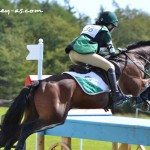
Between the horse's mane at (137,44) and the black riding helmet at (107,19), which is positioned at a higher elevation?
the black riding helmet at (107,19)

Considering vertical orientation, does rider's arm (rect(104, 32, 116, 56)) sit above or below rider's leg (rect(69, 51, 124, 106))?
above

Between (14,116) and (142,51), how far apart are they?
6.44 ft

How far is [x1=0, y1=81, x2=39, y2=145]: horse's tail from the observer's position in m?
5.68

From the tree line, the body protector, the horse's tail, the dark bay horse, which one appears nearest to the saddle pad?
the dark bay horse

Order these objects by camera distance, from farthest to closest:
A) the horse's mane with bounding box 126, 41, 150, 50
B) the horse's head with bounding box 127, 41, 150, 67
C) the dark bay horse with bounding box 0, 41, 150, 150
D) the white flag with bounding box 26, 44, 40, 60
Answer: the white flag with bounding box 26, 44, 40, 60
the horse's mane with bounding box 126, 41, 150, 50
the horse's head with bounding box 127, 41, 150, 67
the dark bay horse with bounding box 0, 41, 150, 150

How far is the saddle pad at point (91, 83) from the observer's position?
575 cm

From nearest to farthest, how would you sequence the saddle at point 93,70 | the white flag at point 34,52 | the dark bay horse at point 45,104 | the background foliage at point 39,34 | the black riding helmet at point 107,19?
the dark bay horse at point 45,104
the saddle at point 93,70
the black riding helmet at point 107,19
the white flag at point 34,52
the background foliage at point 39,34

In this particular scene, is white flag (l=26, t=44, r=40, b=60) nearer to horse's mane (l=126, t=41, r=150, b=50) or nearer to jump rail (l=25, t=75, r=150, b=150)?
jump rail (l=25, t=75, r=150, b=150)

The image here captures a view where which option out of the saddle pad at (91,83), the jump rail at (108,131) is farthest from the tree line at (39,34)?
the saddle pad at (91,83)

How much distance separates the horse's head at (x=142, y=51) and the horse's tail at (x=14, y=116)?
64.7 inches

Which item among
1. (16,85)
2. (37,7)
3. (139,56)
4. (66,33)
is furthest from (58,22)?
(139,56)

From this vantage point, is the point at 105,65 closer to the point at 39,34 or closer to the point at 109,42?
the point at 109,42

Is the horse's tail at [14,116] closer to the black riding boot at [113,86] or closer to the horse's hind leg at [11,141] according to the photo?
the horse's hind leg at [11,141]

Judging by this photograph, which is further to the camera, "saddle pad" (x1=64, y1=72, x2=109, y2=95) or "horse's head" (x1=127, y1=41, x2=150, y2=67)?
"horse's head" (x1=127, y1=41, x2=150, y2=67)
